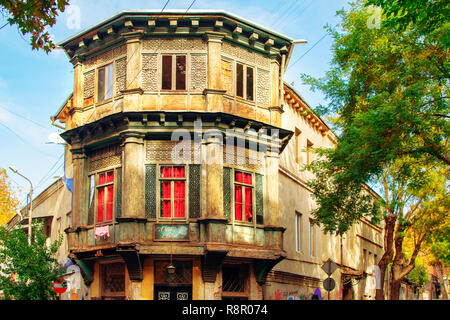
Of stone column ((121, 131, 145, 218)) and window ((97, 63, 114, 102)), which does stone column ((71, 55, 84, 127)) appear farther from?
stone column ((121, 131, 145, 218))

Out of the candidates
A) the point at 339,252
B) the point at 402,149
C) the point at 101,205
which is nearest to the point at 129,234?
the point at 101,205

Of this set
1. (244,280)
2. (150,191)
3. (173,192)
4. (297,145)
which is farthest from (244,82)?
(297,145)

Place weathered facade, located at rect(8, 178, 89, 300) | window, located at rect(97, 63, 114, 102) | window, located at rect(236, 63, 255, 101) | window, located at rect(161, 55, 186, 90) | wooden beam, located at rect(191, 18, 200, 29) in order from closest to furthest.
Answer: wooden beam, located at rect(191, 18, 200, 29)
window, located at rect(161, 55, 186, 90)
window, located at rect(236, 63, 255, 101)
window, located at rect(97, 63, 114, 102)
weathered facade, located at rect(8, 178, 89, 300)

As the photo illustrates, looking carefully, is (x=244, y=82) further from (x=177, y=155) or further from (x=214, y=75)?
(x=177, y=155)

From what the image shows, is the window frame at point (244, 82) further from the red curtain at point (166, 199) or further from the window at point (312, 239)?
the window at point (312, 239)

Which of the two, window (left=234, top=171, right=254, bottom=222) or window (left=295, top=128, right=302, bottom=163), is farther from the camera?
window (left=295, top=128, right=302, bottom=163)

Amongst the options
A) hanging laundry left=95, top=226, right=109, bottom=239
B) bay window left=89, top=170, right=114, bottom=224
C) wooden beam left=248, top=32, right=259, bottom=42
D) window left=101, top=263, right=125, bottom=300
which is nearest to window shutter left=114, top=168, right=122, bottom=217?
bay window left=89, top=170, right=114, bottom=224

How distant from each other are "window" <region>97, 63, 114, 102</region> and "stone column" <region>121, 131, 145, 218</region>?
248cm

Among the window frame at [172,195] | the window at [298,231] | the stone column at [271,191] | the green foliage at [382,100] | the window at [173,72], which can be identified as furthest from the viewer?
the window at [298,231]

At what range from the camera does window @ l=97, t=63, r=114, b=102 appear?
909 inches

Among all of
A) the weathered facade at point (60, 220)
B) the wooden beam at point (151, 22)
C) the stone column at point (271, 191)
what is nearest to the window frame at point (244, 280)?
the stone column at point (271, 191)

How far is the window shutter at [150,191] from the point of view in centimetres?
2131

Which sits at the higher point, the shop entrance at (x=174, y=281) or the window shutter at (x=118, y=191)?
the window shutter at (x=118, y=191)

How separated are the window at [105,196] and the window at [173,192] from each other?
2220mm
